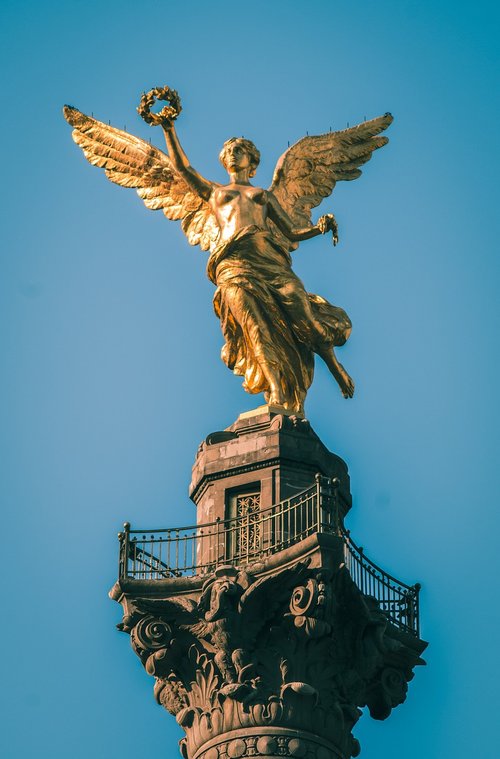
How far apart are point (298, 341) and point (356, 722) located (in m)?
8.43

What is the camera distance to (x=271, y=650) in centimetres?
4928

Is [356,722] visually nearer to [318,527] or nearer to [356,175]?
[318,527]

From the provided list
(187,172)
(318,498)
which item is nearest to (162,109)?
(187,172)

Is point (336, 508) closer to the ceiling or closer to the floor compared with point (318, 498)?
closer to the floor

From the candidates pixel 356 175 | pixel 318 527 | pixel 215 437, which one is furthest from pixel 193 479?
pixel 356 175

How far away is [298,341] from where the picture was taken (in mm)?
54125

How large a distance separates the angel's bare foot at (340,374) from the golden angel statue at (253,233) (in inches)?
0.8

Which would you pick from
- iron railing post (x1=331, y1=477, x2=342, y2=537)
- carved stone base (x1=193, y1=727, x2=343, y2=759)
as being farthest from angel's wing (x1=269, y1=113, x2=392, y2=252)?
carved stone base (x1=193, y1=727, x2=343, y2=759)

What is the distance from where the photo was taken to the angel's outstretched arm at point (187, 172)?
182 feet

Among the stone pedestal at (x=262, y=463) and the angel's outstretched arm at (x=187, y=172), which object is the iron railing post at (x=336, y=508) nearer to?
the stone pedestal at (x=262, y=463)

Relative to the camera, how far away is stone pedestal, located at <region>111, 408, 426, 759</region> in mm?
48875

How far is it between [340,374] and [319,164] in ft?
19.0

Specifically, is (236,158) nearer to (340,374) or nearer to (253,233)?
(253,233)

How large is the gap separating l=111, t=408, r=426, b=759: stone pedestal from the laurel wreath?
887cm
